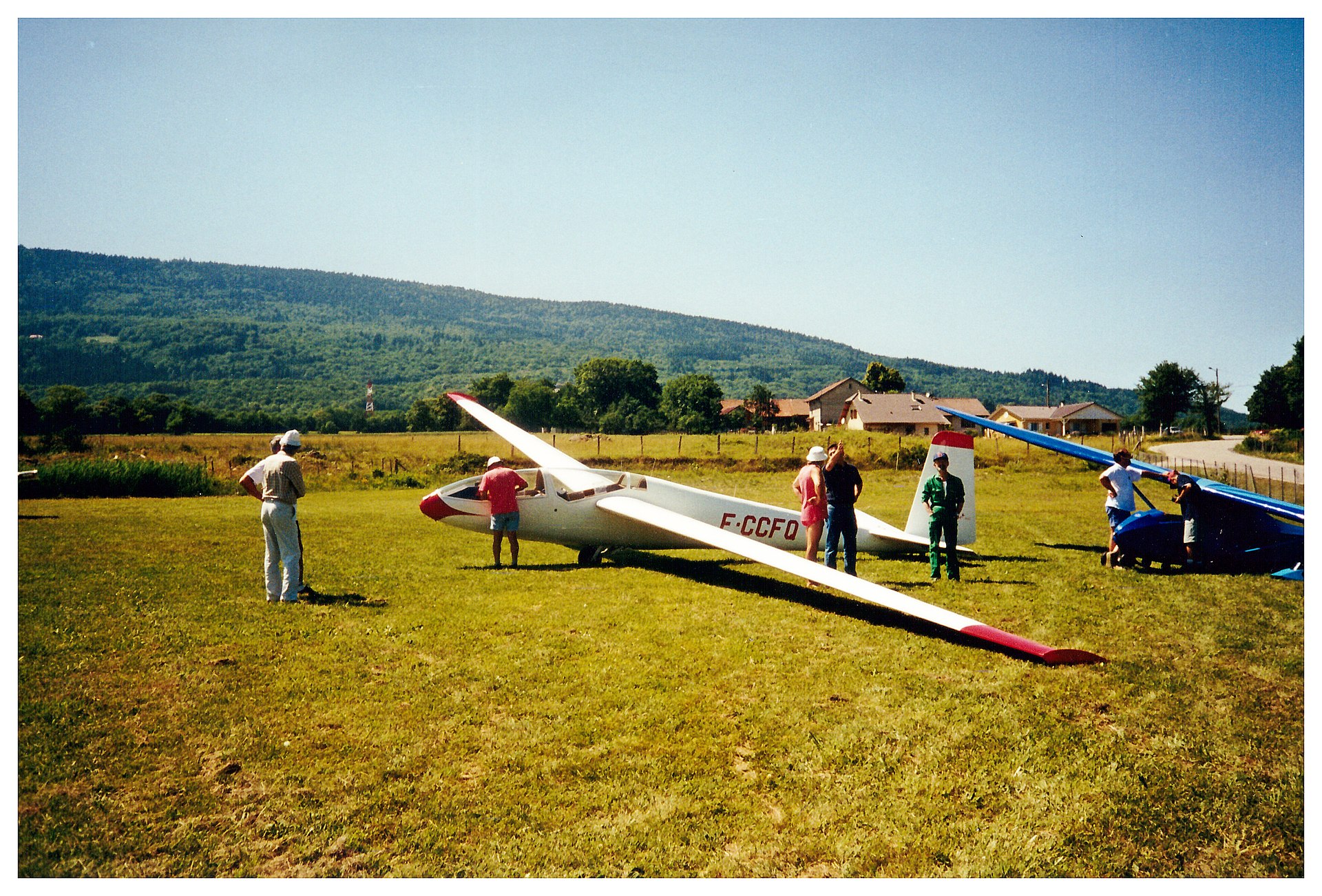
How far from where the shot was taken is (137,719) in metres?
4.24

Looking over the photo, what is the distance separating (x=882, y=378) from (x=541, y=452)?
5391 cm

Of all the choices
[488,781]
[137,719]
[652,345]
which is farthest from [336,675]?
[652,345]

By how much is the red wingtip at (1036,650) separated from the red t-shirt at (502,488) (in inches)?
A: 246

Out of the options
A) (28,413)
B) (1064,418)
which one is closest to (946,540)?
(28,413)

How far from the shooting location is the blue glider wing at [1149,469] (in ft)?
27.6

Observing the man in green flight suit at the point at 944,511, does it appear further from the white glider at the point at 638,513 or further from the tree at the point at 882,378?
the tree at the point at 882,378

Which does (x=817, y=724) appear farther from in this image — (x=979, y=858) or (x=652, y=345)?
(x=652, y=345)

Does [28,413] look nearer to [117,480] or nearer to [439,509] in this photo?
[117,480]

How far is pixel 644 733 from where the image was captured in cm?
414

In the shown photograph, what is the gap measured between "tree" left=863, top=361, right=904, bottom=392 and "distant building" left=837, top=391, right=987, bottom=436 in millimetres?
25181

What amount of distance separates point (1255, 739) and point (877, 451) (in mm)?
22374

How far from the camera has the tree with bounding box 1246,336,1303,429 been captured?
624 cm

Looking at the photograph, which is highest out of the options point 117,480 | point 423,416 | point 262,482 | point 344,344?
point 344,344

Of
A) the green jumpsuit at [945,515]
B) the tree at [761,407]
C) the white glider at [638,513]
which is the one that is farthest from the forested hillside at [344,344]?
the green jumpsuit at [945,515]
